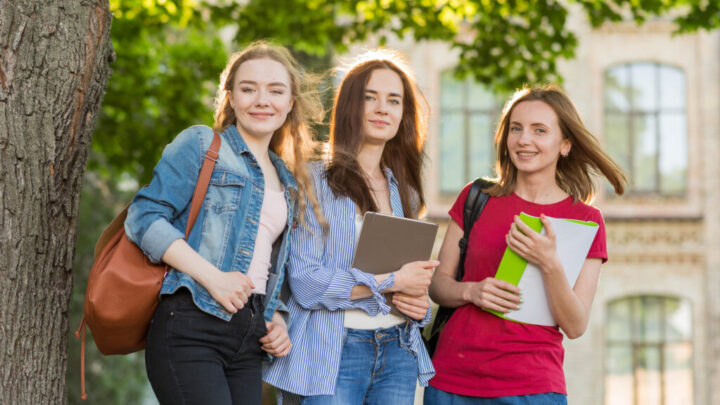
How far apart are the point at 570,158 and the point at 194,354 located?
1886 millimetres

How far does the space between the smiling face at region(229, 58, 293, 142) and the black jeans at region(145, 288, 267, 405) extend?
719mm

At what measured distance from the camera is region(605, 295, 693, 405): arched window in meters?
17.0

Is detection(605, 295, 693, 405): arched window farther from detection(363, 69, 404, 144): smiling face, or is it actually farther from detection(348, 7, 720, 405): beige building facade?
detection(363, 69, 404, 144): smiling face

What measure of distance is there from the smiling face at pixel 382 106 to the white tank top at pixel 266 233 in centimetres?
53

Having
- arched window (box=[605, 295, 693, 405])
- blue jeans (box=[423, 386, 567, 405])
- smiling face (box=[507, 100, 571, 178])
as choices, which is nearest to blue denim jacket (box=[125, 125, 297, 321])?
blue jeans (box=[423, 386, 567, 405])

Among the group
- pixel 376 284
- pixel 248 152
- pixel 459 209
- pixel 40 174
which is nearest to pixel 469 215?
pixel 459 209

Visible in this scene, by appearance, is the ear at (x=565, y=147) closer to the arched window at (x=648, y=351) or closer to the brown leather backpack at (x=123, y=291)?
the brown leather backpack at (x=123, y=291)

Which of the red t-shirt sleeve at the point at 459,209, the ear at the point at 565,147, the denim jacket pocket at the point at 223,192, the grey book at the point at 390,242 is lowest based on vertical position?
the grey book at the point at 390,242

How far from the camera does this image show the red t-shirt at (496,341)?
3.50m

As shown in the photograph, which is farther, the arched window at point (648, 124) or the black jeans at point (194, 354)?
the arched window at point (648, 124)

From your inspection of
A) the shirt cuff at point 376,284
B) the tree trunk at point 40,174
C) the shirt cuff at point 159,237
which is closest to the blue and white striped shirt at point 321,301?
the shirt cuff at point 376,284

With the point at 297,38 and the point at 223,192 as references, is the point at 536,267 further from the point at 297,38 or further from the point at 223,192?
the point at 297,38

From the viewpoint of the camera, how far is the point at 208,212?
3.18 meters

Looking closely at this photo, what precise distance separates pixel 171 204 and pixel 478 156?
49.5ft
